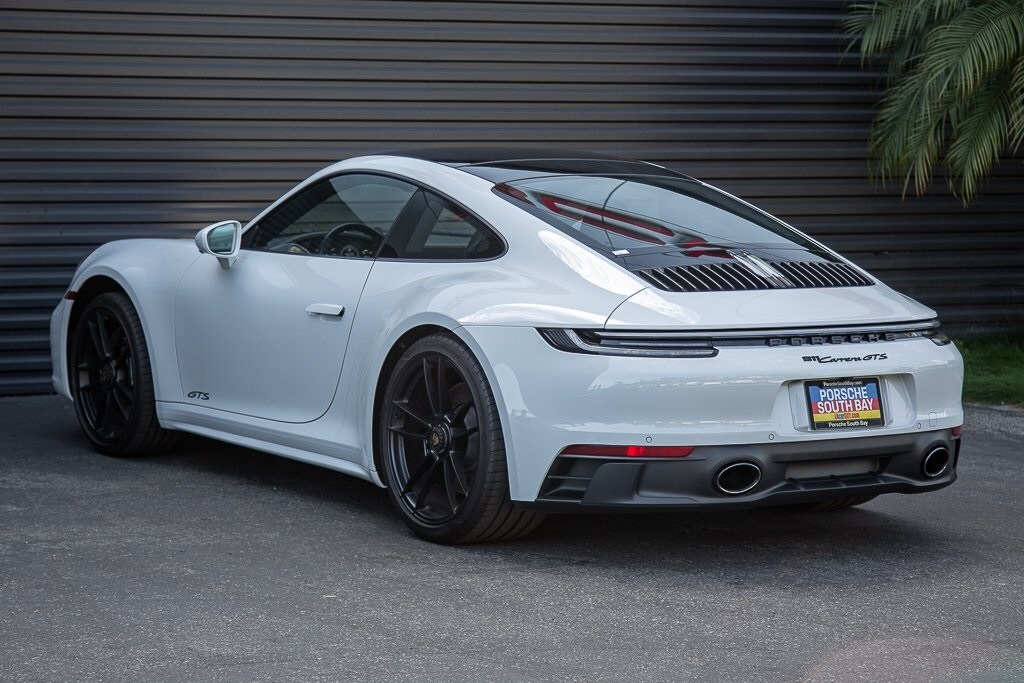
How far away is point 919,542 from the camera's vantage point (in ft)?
16.3

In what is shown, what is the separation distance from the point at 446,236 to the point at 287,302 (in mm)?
770

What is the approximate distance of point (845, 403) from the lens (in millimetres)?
4457

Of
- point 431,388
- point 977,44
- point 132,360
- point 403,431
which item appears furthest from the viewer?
point 977,44

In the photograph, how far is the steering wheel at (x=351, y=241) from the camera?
17.4 feet

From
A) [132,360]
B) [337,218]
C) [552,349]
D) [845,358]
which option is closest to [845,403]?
[845,358]

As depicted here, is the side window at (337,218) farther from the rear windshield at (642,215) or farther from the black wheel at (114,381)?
the black wheel at (114,381)

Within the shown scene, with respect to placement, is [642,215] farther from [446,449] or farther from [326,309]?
[326,309]

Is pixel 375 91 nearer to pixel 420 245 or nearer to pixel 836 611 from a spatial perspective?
pixel 420 245

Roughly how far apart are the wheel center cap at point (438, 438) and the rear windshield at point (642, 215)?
0.79 meters

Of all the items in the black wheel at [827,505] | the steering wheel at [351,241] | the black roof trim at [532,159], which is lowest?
the black wheel at [827,505]

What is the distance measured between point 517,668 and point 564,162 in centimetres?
256

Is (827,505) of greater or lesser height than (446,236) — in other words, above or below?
below

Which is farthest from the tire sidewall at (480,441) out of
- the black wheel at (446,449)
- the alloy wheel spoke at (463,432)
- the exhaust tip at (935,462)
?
the exhaust tip at (935,462)

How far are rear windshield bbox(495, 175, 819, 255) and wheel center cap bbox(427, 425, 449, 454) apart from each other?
792 millimetres
